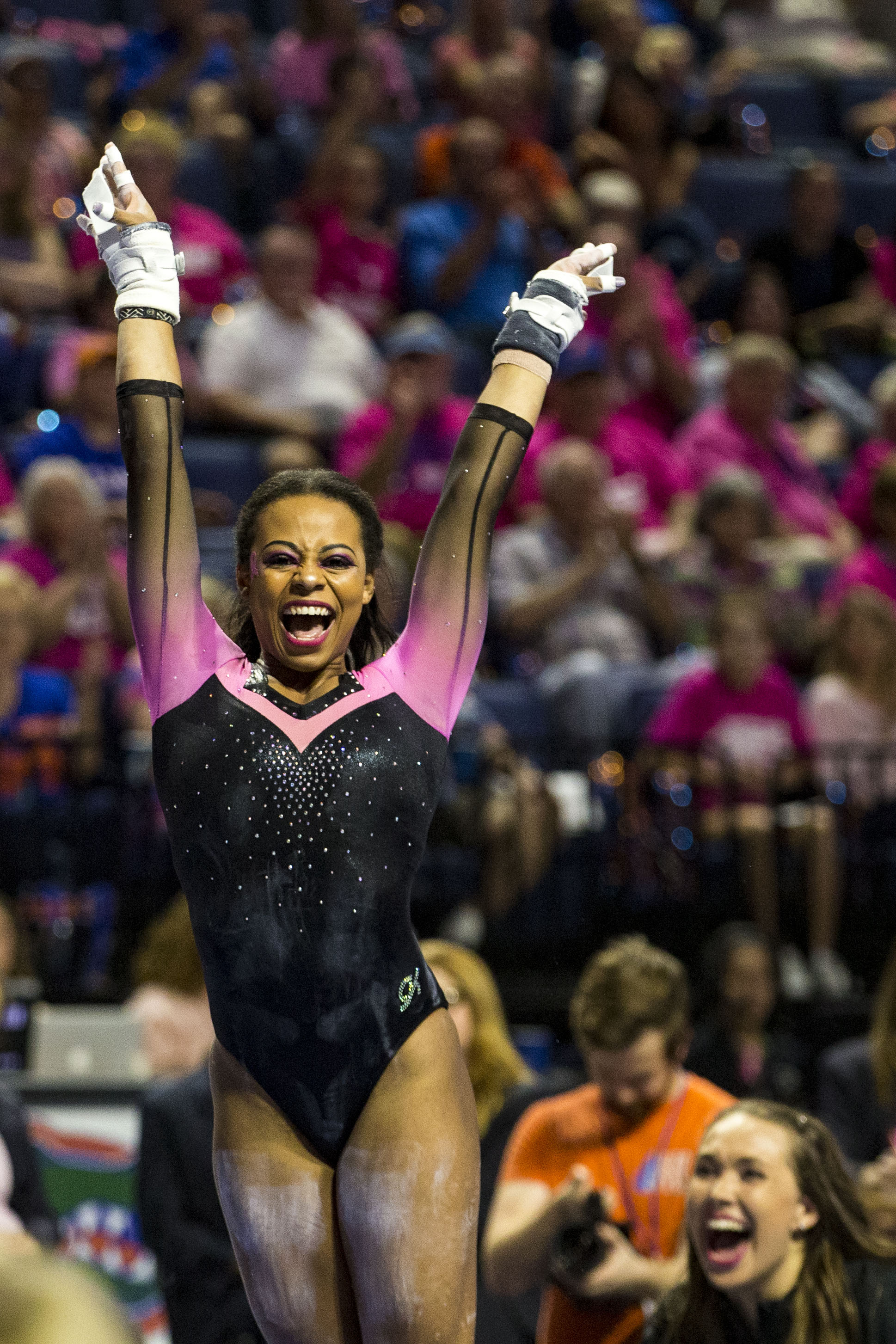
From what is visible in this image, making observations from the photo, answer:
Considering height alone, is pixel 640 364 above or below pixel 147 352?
above

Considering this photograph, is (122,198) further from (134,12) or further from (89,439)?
(134,12)

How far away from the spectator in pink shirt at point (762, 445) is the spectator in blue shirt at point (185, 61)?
2.61 meters

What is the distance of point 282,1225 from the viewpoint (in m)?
2.35

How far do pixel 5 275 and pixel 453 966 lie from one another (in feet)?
13.3

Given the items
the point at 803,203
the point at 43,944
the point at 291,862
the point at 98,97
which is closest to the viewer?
the point at 291,862

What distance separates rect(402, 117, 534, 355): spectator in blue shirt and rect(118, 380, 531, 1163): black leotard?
5.66m

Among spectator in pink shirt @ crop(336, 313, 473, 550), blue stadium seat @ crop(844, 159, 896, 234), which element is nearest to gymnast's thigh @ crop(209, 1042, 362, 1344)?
spectator in pink shirt @ crop(336, 313, 473, 550)

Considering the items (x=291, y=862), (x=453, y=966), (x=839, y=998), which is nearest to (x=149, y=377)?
(x=291, y=862)

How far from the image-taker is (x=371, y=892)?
2.40 meters

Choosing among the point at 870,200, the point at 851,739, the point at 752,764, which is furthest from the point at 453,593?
the point at 870,200

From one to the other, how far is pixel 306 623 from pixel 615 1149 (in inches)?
76.4

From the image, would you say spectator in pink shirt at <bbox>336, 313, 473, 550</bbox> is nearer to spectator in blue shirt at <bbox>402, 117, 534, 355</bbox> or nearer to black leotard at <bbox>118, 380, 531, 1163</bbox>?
spectator in blue shirt at <bbox>402, 117, 534, 355</bbox>

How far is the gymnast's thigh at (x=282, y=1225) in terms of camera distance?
2.35 m

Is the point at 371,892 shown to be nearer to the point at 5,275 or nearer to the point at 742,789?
the point at 742,789
